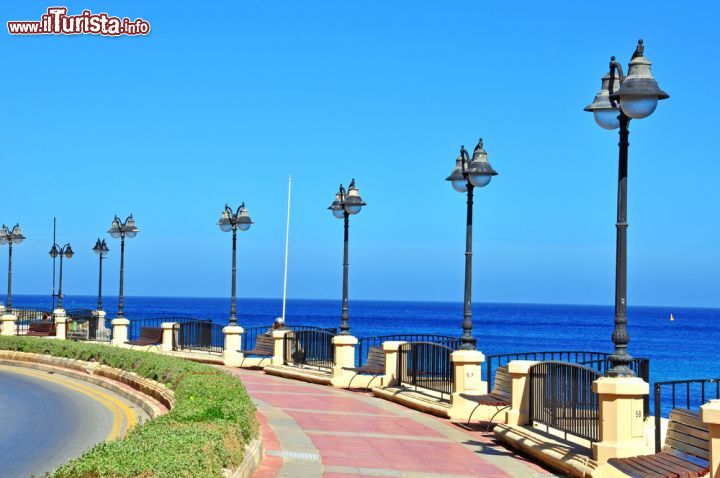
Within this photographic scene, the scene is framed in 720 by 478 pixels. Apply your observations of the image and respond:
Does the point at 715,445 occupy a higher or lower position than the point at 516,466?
higher

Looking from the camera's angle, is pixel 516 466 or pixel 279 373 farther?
pixel 279 373

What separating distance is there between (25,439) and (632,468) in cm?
953

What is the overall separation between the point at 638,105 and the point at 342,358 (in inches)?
554

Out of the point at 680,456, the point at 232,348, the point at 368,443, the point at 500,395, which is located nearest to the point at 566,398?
the point at 500,395

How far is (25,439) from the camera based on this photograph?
16188 mm

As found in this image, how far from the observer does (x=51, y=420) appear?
18500 mm

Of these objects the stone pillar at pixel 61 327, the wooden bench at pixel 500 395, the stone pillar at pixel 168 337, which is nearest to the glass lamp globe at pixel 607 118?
the wooden bench at pixel 500 395

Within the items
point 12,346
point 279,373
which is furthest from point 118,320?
point 279,373

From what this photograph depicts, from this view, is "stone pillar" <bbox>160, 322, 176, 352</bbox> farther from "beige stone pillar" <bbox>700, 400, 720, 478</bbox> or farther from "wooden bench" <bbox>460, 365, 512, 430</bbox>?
"beige stone pillar" <bbox>700, 400, 720, 478</bbox>

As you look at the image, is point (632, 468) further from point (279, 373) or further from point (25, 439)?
point (279, 373)

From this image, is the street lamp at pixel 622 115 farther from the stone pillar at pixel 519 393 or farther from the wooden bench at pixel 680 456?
the stone pillar at pixel 519 393

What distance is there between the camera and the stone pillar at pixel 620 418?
12.5m

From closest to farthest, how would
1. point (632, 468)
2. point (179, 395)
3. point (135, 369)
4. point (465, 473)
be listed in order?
point (632, 468) < point (465, 473) < point (179, 395) < point (135, 369)

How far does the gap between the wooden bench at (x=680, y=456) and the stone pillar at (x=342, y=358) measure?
13328 millimetres
